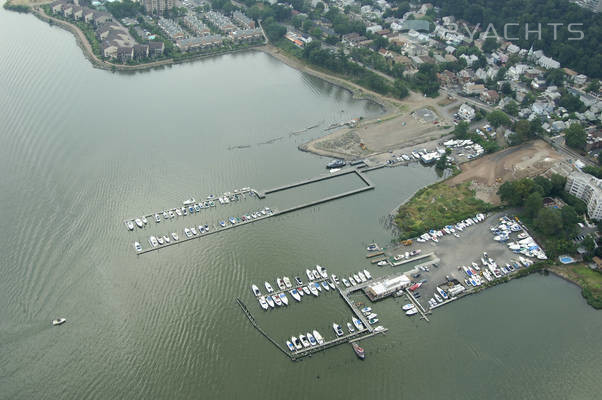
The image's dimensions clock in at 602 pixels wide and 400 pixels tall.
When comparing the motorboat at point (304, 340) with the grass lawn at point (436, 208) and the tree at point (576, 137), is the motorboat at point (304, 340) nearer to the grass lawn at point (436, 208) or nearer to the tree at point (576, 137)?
the grass lawn at point (436, 208)

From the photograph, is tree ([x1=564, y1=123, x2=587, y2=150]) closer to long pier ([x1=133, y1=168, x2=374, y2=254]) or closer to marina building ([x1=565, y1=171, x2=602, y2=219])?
marina building ([x1=565, y1=171, x2=602, y2=219])

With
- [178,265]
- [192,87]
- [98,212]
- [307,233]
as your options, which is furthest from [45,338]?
[192,87]

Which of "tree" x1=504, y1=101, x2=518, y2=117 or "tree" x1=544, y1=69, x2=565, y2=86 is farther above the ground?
"tree" x1=544, y1=69, x2=565, y2=86

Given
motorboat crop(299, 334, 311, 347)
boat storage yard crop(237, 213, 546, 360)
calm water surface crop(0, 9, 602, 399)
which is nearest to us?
calm water surface crop(0, 9, 602, 399)

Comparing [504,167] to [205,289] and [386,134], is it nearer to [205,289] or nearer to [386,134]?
[386,134]

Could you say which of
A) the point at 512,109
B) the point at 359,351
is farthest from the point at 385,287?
the point at 512,109

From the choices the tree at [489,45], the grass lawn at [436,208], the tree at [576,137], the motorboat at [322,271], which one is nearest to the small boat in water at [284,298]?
the motorboat at [322,271]

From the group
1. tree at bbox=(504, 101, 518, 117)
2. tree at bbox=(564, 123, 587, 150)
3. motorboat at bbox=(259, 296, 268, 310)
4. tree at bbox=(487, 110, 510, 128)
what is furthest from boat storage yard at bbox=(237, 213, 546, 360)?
tree at bbox=(504, 101, 518, 117)
